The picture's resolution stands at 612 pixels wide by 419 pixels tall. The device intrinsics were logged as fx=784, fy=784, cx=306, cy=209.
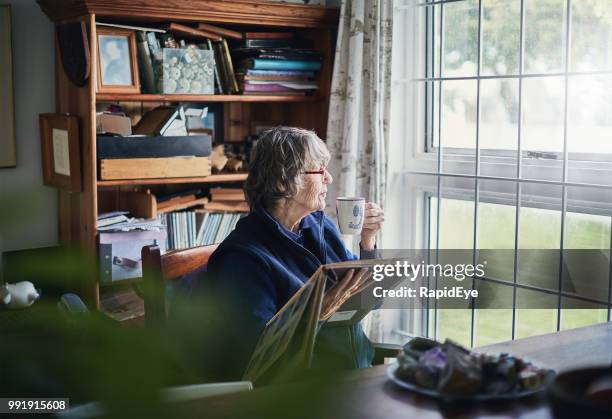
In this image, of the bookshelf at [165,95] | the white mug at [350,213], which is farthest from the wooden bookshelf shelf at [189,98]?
the white mug at [350,213]

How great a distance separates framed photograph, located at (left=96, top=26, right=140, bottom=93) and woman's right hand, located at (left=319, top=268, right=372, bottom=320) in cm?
162

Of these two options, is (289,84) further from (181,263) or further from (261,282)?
(261,282)

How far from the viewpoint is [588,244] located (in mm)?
2592

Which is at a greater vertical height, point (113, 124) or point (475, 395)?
point (113, 124)

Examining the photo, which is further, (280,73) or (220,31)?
(280,73)

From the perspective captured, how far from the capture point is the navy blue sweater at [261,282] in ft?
6.25

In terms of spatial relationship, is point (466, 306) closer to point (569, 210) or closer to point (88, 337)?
point (569, 210)

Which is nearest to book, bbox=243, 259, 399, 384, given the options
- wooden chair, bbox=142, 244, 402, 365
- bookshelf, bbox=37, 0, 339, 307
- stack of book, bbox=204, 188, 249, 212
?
wooden chair, bbox=142, 244, 402, 365

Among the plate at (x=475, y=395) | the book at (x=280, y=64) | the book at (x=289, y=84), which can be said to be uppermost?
the book at (x=280, y=64)

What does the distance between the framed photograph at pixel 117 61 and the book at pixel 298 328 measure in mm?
1578

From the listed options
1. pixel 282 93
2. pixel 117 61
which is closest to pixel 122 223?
pixel 117 61

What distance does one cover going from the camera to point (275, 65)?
3.24 m

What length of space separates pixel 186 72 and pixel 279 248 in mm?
1176

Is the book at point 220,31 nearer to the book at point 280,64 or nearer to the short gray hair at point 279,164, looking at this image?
the book at point 280,64
